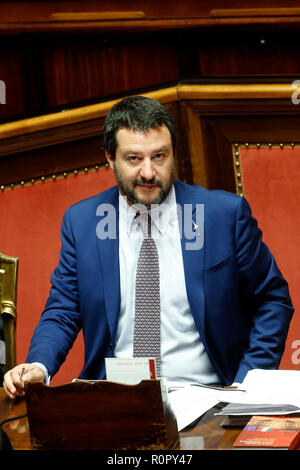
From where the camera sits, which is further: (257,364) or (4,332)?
(4,332)

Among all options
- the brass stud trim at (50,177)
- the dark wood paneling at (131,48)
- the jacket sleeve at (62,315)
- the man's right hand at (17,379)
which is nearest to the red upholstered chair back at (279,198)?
the brass stud trim at (50,177)

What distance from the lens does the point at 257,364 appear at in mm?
1611

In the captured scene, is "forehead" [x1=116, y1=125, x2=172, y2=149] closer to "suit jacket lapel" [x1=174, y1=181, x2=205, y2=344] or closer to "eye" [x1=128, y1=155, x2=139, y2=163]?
"eye" [x1=128, y1=155, x2=139, y2=163]

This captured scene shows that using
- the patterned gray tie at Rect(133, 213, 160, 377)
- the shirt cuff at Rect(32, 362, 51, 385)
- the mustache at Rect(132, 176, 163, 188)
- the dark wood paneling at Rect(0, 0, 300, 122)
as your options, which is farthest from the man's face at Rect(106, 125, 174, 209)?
the dark wood paneling at Rect(0, 0, 300, 122)

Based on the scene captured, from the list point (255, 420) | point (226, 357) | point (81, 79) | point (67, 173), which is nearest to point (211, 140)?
point (67, 173)

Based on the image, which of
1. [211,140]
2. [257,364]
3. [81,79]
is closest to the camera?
[257,364]

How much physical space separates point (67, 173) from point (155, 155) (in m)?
0.72

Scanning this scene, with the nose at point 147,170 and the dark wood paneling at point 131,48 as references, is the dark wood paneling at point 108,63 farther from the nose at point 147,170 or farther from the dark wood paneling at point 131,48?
the nose at point 147,170

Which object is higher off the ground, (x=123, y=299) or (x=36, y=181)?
(x=36, y=181)

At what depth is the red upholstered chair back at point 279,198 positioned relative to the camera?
2.25 m

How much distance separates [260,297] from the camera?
66.3 inches

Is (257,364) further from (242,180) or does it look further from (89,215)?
(242,180)

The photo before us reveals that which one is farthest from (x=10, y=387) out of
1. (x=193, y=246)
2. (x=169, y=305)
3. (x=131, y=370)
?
(x=193, y=246)

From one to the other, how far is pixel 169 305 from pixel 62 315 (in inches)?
10.0
